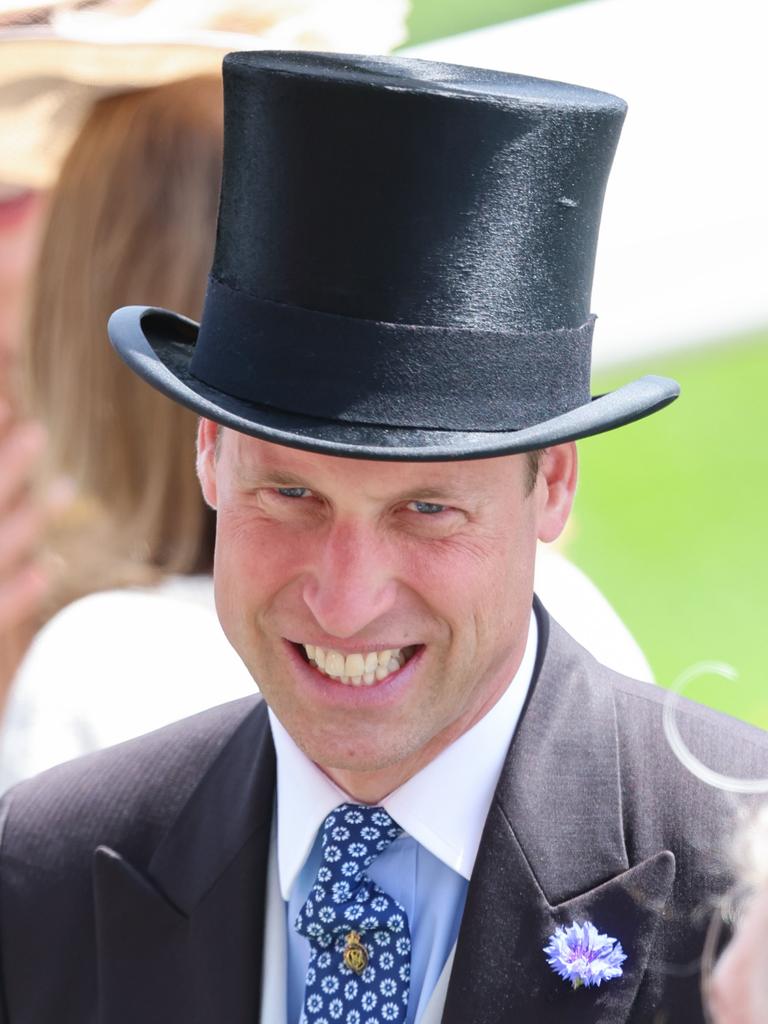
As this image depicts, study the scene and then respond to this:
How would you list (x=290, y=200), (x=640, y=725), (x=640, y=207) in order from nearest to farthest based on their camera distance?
1. (x=290, y=200)
2. (x=640, y=725)
3. (x=640, y=207)

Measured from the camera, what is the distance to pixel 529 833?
8.08ft

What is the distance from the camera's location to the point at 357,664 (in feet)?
8.00

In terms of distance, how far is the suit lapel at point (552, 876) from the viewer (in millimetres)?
2367

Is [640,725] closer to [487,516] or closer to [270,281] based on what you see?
[487,516]

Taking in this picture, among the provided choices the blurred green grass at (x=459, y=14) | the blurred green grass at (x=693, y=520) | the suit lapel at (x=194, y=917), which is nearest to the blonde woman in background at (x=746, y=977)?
the suit lapel at (x=194, y=917)

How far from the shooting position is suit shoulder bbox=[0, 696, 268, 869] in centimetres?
273

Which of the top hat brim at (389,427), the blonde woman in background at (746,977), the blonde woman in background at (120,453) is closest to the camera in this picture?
the blonde woman in background at (746,977)

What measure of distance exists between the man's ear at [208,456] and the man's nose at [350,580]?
1.08 feet

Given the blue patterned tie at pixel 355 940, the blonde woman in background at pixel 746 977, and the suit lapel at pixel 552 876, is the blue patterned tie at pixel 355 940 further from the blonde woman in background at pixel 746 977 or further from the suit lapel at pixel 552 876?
the blonde woman in background at pixel 746 977

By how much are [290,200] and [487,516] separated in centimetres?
49

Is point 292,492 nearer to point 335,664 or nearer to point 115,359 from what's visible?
point 335,664

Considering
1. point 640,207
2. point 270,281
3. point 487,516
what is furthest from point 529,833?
point 640,207

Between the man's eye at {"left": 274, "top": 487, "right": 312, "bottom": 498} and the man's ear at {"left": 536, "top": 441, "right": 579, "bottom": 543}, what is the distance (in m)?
0.33

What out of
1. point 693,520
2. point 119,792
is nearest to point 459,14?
point 693,520
